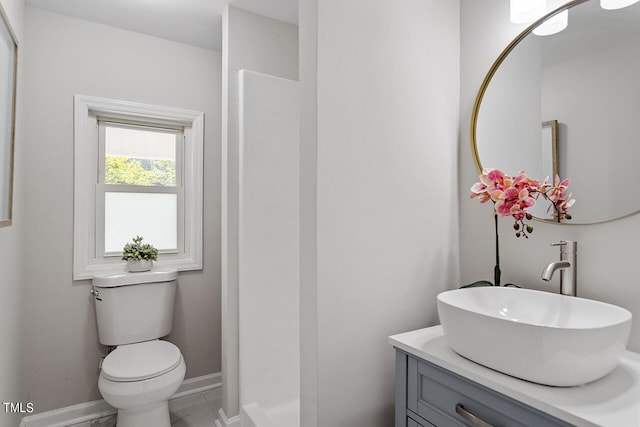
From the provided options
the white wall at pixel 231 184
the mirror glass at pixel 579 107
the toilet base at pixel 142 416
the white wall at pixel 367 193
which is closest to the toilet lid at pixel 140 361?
the toilet base at pixel 142 416

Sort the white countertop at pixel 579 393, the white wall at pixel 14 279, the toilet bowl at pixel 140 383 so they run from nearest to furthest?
the white countertop at pixel 579 393
the white wall at pixel 14 279
the toilet bowl at pixel 140 383

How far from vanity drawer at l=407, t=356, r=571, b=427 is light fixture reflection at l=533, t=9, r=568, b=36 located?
1.12 meters

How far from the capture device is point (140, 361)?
1.85m

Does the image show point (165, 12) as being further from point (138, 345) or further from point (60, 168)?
point (138, 345)

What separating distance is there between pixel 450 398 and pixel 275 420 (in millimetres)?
1301

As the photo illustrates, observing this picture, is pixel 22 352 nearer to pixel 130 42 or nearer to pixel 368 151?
pixel 130 42

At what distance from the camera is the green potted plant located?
86.2 inches

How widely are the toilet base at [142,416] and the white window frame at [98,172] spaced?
844mm

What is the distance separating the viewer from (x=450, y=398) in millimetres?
908

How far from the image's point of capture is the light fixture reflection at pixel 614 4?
3.30ft

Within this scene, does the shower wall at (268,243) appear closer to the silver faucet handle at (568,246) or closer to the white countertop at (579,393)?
the white countertop at (579,393)

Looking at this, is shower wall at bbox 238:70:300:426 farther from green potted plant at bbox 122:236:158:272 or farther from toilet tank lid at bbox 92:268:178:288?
green potted plant at bbox 122:236:158:272

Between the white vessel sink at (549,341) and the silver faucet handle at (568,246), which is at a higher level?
the silver faucet handle at (568,246)

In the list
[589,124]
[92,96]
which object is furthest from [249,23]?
[589,124]
